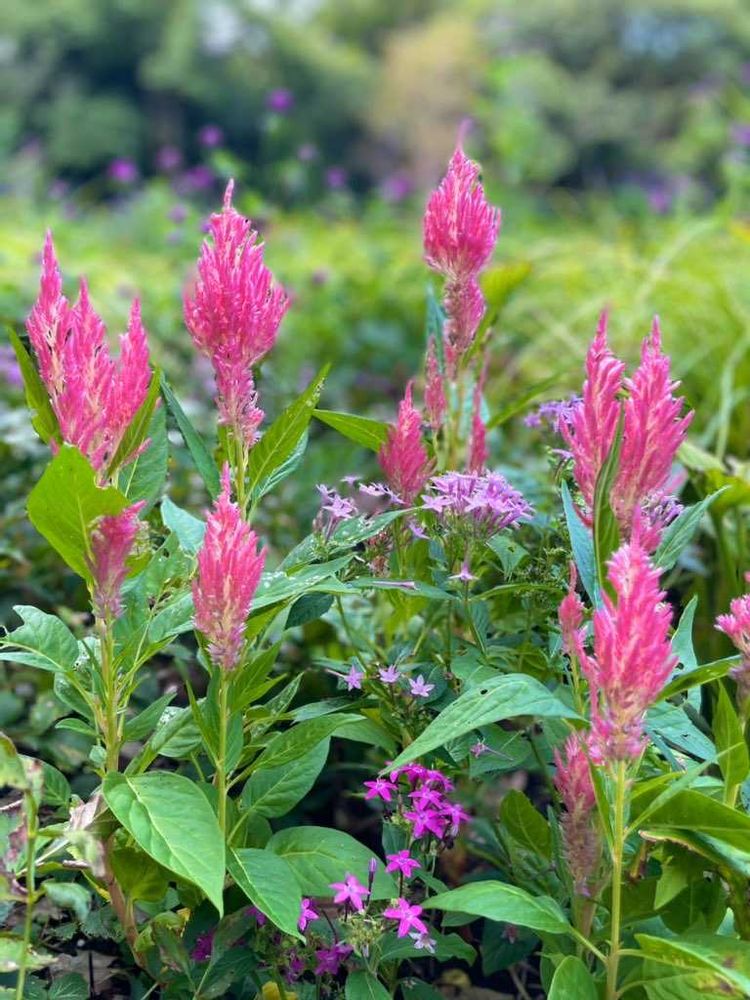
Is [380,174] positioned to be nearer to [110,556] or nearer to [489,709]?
[110,556]

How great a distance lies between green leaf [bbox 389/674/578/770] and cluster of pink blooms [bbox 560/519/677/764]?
1.4 inches

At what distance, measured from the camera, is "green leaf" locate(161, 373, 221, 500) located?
1184 millimetres

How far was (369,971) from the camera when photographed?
1160mm

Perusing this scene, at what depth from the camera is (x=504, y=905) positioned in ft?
3.28

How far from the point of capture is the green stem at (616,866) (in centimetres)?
97

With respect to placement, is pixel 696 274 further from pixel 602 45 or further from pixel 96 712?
pixel 602 45

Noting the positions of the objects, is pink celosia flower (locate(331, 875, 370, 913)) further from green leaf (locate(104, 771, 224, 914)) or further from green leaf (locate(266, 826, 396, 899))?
green leaf (locate(104, 771, 224, 914))

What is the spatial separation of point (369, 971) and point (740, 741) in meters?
0.46

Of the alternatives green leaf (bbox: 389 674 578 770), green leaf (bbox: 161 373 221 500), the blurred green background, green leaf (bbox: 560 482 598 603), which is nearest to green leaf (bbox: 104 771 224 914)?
green leaf (bbox: 389 674 578 770)

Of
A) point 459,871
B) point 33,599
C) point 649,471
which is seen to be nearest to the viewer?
point 649,471

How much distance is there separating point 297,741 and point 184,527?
0.29m

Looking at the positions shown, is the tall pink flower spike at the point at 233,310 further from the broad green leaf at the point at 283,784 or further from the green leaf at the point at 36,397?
the broad green leaf at the point at 283,784

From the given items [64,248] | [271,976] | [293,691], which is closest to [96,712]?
[293,691]

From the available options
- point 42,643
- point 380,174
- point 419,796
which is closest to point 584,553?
point 419,796
